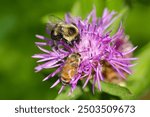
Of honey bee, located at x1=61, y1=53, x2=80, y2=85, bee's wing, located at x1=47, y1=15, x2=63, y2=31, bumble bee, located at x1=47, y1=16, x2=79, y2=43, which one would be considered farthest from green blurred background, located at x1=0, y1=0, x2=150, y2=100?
honey bee, located at x1=61, y1=53, x2=80, y2=85

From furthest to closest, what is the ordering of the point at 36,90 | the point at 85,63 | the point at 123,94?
the point at 36,90 < the point at 85,63 < the point at 123,94

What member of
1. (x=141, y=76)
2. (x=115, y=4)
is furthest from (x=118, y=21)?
(x=141, y=76)

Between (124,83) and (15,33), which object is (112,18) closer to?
(124,83)

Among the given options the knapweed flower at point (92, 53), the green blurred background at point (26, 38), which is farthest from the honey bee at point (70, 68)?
the green blurred background at point (26, 38)

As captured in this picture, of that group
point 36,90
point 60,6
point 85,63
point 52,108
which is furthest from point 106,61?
point 60,6

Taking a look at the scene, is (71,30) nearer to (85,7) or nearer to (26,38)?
(85,7)

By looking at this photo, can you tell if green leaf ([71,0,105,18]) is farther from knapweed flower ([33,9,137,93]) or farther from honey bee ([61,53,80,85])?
honey bee ([61,53,80,85])

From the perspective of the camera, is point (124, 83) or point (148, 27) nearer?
point (124, 83)
